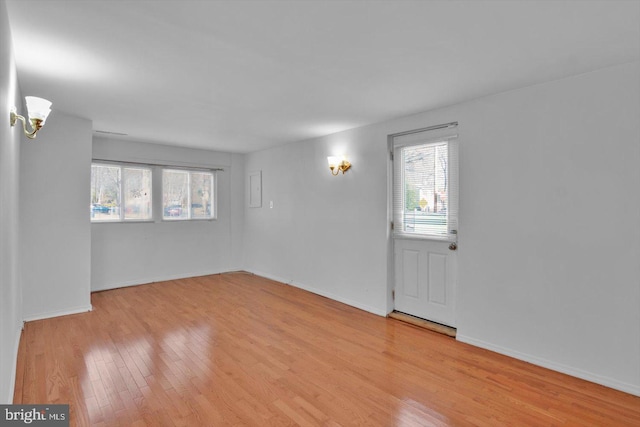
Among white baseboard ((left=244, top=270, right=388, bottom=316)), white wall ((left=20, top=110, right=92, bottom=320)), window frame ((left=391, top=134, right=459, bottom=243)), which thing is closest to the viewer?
window frame ((left=391, top=134, right=459, bottom=243))

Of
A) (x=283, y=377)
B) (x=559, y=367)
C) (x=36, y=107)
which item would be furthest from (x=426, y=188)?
(x=36, y=107)

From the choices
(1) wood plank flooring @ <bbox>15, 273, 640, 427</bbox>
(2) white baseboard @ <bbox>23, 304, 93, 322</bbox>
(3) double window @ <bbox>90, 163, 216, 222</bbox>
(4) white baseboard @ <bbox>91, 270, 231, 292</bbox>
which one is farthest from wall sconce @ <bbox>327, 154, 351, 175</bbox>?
(2) white baseboard @ <bbox>23, 304, 93, 322</bbox>

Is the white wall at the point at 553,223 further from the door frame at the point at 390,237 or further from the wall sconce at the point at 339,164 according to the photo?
the wall sconce at the point at 339,164

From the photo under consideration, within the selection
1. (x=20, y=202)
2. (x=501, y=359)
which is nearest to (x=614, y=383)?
(x=501, y=359)

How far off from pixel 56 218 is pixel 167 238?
2018 millimetres

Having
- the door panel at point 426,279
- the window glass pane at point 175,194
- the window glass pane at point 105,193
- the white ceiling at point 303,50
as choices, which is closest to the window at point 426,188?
the door panel at point 426,279

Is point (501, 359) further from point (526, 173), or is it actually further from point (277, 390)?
point (277, 390)

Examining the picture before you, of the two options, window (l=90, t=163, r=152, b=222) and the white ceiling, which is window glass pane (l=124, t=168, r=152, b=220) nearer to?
window (l=90, t=163, r=152, b=222)

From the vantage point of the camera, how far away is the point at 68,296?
4043 millimetres

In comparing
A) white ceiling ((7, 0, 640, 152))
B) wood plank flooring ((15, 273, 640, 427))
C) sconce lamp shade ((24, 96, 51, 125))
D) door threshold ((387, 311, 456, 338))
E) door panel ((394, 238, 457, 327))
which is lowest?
wood plank flooring ((15, 273, 640, 427))

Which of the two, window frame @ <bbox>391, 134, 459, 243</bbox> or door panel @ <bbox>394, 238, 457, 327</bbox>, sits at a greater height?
window frame @ <bbox>391, 134, 459, 243</bbox>

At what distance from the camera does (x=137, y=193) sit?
5.59 m

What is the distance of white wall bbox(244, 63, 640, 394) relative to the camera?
2.45 meters

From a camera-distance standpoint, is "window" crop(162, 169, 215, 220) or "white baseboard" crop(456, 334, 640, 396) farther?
"window" crop(162, 169, 215, 220)
